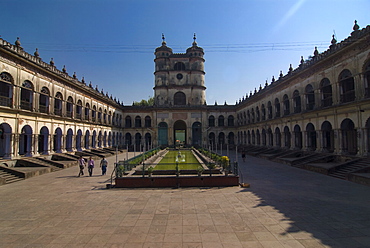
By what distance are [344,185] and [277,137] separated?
65.0 ft

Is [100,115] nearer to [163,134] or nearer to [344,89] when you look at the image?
[163,134]

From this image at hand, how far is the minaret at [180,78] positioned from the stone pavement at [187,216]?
3911 centimetres

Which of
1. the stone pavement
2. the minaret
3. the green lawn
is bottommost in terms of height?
the stone pavement

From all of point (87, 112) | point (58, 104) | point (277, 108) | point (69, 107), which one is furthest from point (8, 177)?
point (277, 108)

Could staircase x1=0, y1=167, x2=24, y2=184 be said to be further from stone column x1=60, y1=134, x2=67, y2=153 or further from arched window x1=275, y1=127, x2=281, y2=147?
arched window x1=275, y1=127, x2=281, y2=147

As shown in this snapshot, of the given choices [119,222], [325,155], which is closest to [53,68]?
[119,222]

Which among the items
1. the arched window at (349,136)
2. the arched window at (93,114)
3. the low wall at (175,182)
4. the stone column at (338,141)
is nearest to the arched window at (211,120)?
the arched window at (93,114)

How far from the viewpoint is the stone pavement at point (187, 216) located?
6.68 m

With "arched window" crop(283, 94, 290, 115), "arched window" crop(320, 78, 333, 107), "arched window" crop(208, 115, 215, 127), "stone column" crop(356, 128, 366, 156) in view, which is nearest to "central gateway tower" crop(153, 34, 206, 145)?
"arched window" crop(208, 115, 215, 127)

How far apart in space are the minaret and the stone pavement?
128ft

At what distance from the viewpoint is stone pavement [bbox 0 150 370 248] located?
6.68m

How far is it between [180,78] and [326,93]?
3400 cm

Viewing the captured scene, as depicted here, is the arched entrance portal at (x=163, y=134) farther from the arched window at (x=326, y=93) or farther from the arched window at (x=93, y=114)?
the arched window at (x=326, y=93)

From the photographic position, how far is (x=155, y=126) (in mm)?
47719
